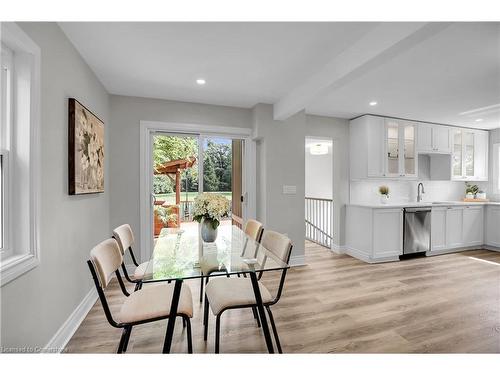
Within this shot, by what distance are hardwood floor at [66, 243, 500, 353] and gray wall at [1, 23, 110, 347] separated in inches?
14.4

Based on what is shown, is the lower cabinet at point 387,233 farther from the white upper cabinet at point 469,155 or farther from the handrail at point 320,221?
the white upper cabinet at point 469,155

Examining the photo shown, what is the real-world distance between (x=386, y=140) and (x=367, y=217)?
139 centimetres

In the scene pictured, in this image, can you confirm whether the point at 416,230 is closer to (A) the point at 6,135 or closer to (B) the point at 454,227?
(B) the point at 454,227

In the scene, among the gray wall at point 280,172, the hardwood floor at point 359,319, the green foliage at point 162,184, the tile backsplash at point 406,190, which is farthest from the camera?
the tile backsplash at point 406,190

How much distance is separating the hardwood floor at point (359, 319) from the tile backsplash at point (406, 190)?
152 centimetres

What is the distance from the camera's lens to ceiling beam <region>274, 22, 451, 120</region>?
155 centimetres

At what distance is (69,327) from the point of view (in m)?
1.95

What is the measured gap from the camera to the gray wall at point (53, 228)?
1413mm

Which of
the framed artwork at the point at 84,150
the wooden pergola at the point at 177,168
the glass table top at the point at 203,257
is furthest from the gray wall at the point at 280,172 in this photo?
the framed artwork at the point at 84,150

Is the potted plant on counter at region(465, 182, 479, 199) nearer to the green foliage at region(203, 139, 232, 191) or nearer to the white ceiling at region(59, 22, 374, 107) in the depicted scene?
the white ceiling at region(59, 22, 374, 107)

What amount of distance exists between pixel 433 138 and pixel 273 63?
3.91 meters

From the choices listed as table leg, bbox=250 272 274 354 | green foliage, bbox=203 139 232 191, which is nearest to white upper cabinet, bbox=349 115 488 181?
green foliage, bbox=203 139 232 191

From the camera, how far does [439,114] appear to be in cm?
405
